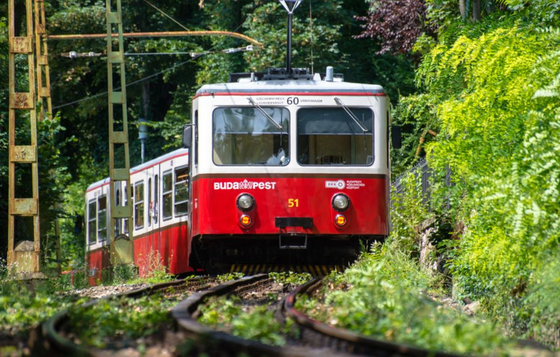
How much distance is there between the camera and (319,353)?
5.56 meters

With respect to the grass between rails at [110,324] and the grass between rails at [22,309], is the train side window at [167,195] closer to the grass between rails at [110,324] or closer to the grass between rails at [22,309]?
the grass between rails at [22,309]

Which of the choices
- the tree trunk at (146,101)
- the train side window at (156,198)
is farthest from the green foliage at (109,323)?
the tree trunk at (146,101)

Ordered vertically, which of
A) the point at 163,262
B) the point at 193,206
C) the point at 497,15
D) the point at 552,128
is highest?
the point at 497,15

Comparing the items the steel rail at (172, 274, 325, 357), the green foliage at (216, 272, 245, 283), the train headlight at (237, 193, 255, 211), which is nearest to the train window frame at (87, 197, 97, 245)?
the green foliage at (216, 272, 245, 283)

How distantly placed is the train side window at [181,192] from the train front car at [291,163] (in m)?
4.13

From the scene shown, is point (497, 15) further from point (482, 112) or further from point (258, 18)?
point (258, 18)

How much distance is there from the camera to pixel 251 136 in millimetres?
15102

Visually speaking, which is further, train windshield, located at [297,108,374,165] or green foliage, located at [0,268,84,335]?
train windshield, located at [297,108,374,165]

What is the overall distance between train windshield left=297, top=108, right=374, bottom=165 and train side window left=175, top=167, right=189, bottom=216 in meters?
4.75

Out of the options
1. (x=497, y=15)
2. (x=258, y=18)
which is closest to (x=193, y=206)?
(x=497, y=15)

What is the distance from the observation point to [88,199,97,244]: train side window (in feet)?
87.9

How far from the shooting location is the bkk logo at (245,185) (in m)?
14.9

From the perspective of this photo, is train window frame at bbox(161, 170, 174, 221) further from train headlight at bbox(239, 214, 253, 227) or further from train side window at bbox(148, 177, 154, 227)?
train headlight at bbox(239, 214, 253, 227)

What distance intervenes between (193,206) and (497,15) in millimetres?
5215
